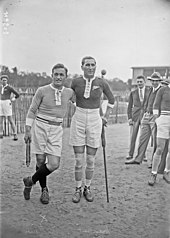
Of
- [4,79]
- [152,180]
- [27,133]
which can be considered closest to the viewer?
[4,79]

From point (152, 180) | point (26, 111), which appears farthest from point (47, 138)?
point (152, 180)

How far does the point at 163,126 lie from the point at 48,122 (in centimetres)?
66

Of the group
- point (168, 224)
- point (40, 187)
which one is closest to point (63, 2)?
point (40, 187)

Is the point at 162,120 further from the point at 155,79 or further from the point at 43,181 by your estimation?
the point at 43,181

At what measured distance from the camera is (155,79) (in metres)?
1.96

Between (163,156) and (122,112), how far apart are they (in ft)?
1.25

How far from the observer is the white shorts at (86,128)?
192 cm

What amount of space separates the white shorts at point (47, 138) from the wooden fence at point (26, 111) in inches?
4.0

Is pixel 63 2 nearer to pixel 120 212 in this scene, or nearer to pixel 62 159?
pixel 62 159


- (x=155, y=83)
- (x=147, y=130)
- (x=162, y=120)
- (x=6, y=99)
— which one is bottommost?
(x=147, y=130)

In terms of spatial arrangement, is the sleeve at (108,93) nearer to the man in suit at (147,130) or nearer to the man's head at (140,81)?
the man's head at (140,81)

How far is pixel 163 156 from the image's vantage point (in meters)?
2.19

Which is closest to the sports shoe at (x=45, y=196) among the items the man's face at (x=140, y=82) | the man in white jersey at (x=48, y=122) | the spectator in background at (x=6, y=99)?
the man in white jersey at (x=48, y=122)

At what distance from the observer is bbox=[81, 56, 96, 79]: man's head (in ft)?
5.65
